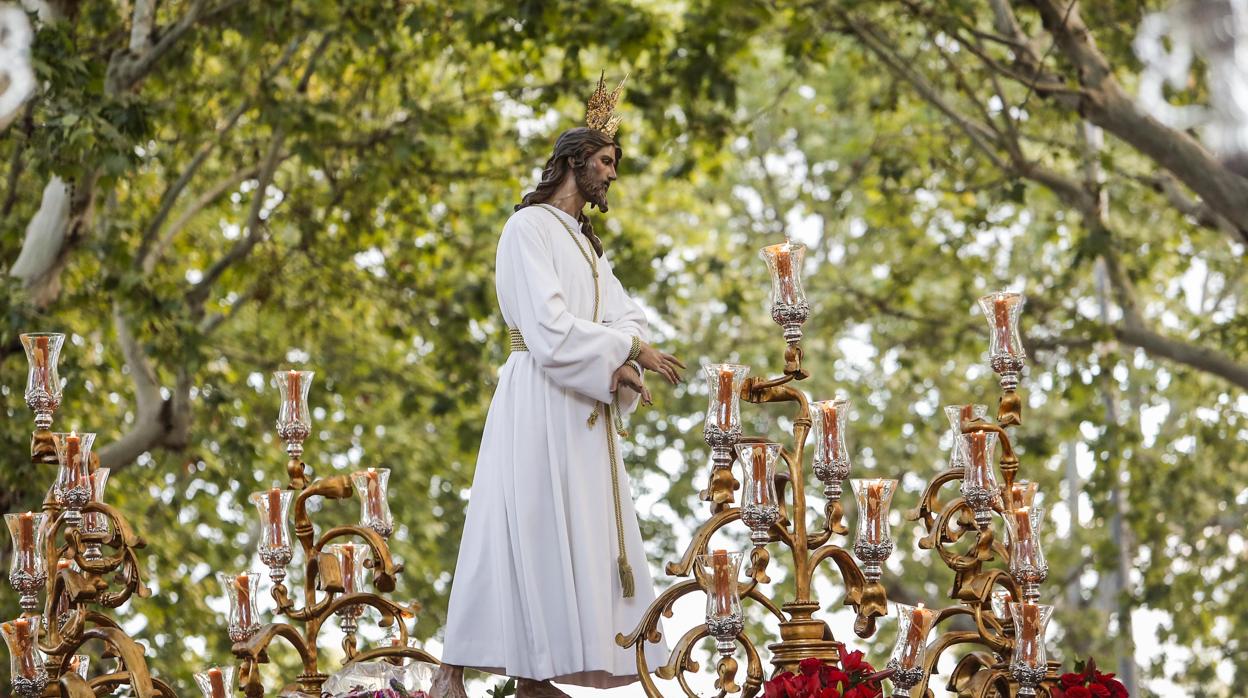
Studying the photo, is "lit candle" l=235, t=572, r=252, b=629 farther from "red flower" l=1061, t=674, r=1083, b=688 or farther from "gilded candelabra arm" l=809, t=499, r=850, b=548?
"red flower" l=1061, t=674, r=1083, b=688

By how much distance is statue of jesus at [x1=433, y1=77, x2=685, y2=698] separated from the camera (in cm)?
510

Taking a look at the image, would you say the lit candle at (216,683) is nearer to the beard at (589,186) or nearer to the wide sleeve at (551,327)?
the wide sleeve at (551,327)

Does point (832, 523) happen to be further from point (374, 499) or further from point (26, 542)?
point (26, 542)

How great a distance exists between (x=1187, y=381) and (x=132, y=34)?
9777 millimetres

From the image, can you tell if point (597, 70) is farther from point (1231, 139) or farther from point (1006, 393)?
point (1231, 139)

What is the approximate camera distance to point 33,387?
18.0ft

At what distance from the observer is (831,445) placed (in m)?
4.80

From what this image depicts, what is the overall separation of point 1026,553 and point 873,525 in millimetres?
546

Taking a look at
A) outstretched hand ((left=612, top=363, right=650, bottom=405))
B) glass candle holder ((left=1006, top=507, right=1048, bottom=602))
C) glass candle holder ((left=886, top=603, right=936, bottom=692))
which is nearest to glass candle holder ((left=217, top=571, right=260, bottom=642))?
outstretched hand ((left=612, top=363, right=650, bottom=405))

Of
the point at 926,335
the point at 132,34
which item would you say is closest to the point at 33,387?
the point at 132,34

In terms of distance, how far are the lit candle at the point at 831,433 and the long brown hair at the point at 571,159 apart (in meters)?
1.25

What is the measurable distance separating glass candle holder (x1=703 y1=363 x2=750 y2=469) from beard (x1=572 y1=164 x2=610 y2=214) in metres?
1.08

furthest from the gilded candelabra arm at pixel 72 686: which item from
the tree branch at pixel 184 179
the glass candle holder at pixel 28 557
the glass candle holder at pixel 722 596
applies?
the tree branch at pixel 184 179

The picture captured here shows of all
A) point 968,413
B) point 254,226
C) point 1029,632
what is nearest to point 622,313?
point 968,413
